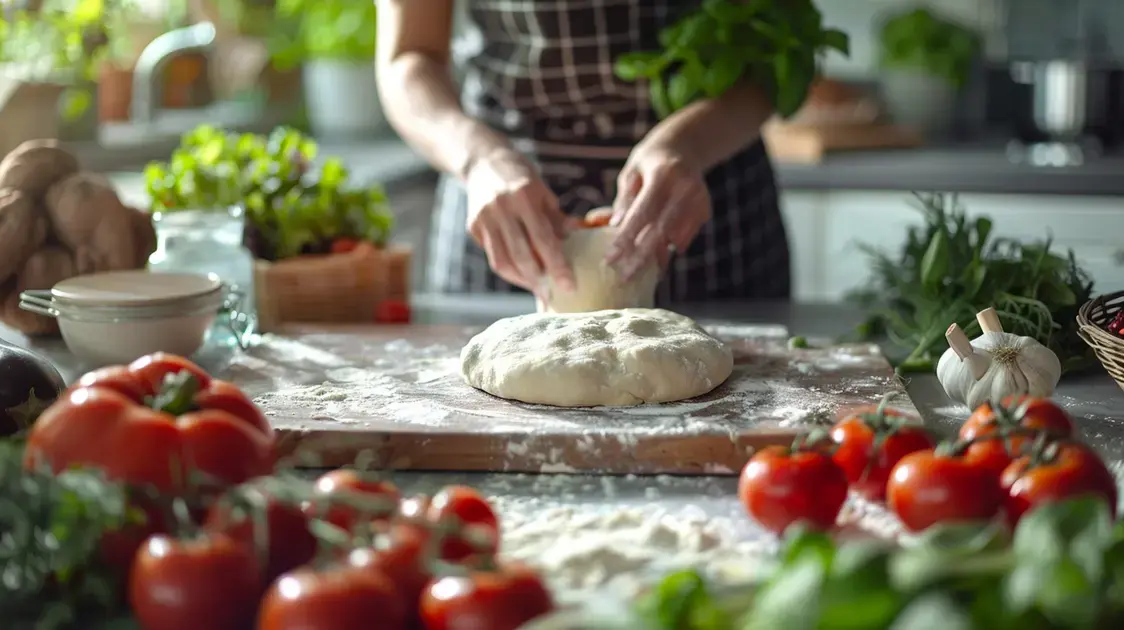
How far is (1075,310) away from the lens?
1494 mm

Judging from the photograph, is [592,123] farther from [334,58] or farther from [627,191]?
[334,58]

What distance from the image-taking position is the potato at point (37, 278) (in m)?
1.56

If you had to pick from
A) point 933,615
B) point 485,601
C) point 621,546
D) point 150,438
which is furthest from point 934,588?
point 150,438

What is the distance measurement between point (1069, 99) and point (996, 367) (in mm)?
2177

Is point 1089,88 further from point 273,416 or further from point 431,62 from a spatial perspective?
point 273,416

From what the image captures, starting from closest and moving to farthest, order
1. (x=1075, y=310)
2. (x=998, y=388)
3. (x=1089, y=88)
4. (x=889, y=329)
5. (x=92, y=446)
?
(x=92, y=446) → (x=998, y=388) → (x=1075, y=310) → (x=889, y=329) → (x=1089, y=88)

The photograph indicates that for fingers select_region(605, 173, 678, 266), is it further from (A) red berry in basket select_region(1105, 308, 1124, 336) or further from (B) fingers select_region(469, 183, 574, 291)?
(A) red berry in basket select_region(1105, 308, 1124, 336)

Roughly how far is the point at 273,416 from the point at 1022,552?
80 cm

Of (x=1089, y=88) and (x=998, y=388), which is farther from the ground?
(x=1089, y=88)

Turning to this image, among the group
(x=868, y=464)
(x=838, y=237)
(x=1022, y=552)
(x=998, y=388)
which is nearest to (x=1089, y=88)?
(x=838, y=237)

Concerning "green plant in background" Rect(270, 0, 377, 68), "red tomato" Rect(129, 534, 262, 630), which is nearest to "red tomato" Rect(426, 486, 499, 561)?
"red tomato" Rect(129, 534, 262, 630)

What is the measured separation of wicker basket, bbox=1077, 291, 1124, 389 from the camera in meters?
1.22

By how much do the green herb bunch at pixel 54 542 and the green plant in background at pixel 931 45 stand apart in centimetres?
318

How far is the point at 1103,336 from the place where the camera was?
4.01 feet
